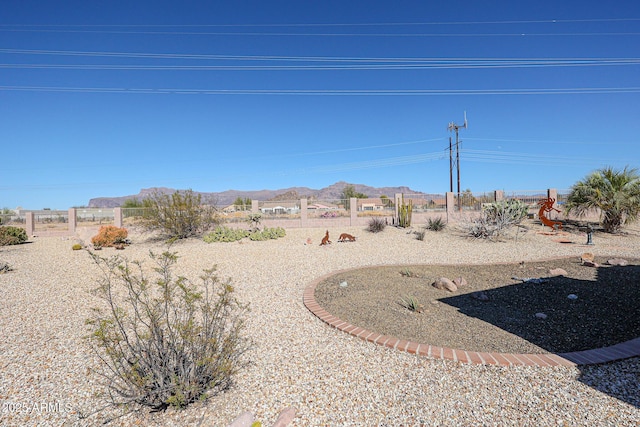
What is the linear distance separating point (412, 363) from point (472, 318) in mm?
1640

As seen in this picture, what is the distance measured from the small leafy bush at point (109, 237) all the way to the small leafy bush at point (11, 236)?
4158 millimetres

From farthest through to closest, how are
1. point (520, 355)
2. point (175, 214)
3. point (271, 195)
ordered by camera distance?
point (271, 195) → point (175, 214) → point (520, 355)

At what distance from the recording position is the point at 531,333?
12.7ft

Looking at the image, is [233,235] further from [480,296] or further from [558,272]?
[558,272]

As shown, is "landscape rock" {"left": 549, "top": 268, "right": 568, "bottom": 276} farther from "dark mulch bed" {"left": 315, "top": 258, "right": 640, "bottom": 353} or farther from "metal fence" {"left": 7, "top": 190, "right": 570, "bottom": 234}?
"metal fence" {"left": 7, "top": 190, "right": 570, "bottom": 234}

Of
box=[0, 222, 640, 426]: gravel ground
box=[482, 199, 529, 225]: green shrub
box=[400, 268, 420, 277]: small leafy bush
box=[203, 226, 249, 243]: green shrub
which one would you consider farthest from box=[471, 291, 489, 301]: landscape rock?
box=[203, 226, 249, 243]: green shrub

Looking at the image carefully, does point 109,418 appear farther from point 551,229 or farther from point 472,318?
point 551,229

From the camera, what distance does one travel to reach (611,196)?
12609mm

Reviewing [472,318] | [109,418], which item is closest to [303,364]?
[109,418]

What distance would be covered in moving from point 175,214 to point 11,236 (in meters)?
7.72

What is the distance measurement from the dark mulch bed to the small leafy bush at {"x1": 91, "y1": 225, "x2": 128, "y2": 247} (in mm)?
10706

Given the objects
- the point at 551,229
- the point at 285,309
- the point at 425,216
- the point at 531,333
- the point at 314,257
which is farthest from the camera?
the point at 425,216

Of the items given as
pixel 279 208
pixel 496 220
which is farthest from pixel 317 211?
pixel 496 220

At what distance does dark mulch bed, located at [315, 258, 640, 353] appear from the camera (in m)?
3.72
